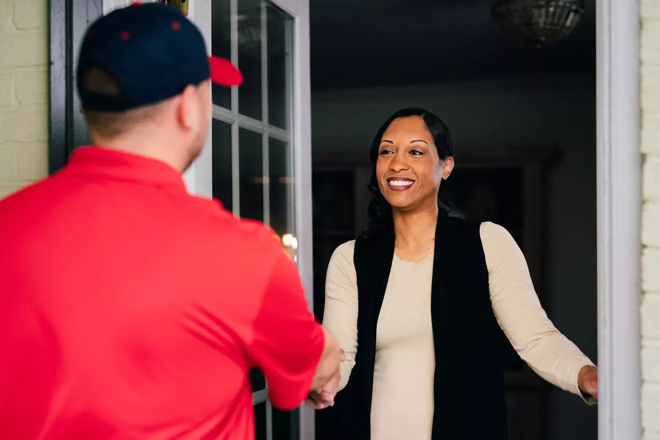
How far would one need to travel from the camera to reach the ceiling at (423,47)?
3.41 metres

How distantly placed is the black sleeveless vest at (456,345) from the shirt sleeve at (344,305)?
0.03 m

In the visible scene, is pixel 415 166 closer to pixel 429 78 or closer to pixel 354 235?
pixel 429 78

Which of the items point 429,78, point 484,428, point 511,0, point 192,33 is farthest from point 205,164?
point 429,78

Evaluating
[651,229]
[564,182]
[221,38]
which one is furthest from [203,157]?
[564,182]

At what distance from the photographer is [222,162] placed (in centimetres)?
192

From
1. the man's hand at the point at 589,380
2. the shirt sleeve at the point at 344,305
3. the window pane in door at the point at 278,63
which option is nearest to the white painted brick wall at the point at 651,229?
the man's hand at the point at 589,380

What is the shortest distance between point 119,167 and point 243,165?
3.72ft

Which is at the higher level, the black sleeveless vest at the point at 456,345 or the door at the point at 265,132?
the door at the point at 265,132

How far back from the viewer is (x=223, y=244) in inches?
35.9

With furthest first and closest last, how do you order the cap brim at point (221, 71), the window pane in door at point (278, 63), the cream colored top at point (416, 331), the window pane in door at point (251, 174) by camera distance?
the window pane in door at point (278, 63)
the window pane in door at point (251, 174)
the cream colored top at point (416, 331)
the cap brim at point (221, 71)

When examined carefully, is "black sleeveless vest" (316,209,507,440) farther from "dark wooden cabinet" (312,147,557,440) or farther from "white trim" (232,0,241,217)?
"dark wooden cabinet" (312,147,557,440)

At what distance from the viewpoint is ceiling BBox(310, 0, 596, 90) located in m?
3.41

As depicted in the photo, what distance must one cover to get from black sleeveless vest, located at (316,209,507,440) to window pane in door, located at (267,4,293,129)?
63cm

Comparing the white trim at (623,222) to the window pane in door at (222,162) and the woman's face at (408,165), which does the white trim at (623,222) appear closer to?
the woman's face at (408,165)
